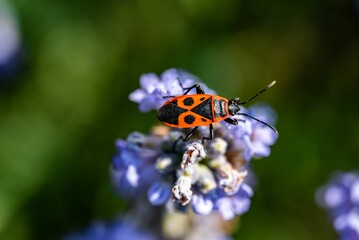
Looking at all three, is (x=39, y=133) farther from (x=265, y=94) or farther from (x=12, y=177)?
(x=265, y=94)

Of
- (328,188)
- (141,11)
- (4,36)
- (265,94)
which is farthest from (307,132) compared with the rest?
(4,36)

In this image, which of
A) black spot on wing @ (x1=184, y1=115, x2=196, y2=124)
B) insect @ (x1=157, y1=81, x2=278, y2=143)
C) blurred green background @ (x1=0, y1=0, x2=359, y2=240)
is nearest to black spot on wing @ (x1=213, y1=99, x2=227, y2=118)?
insect @ (x1=157, y1=81, x2=278, y2=143)

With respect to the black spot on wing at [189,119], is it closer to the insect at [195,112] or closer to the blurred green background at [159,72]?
the insect at [195,112]

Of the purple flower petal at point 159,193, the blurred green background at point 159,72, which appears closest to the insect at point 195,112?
the purple flower petal at point 159,193

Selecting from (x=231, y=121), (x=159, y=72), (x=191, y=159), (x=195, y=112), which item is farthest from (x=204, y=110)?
(x=159, y=72)

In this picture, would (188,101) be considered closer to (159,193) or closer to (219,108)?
(219,108)
